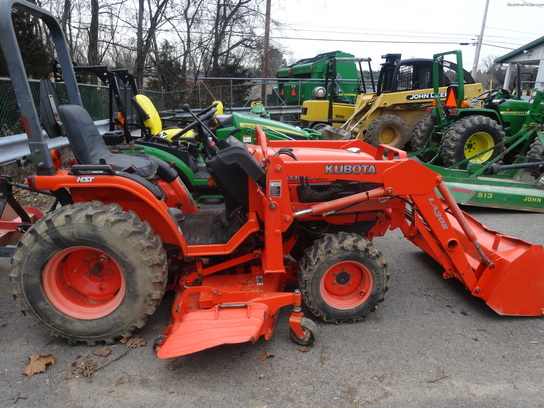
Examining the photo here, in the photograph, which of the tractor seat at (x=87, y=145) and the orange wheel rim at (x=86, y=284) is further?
the tractor seat at (x=87, y=145)

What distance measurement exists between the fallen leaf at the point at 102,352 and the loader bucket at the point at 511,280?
2.67 meters

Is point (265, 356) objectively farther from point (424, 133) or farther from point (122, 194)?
point (424, 133)

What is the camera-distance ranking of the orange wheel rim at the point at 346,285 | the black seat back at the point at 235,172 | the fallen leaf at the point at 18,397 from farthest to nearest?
the orange wheel rim at the point at 346,285
the black seat back at the point at 235,172
the fallen leaf at the point at 18,397

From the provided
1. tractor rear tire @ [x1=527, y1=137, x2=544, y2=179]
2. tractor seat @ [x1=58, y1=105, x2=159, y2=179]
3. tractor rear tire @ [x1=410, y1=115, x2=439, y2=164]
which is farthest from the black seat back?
tractor rear tire @ [x1=410, y1=115, x2=439, y2=164]

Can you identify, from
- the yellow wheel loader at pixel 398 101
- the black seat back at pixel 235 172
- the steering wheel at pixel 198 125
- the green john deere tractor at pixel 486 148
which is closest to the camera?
the black seat back at pixel 235 172

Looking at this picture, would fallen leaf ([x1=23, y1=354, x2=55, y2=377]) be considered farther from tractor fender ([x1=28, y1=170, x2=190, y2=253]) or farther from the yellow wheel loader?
the yellow wheel loader

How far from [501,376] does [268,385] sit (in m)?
1.52

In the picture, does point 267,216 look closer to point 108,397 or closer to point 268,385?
point 268,385

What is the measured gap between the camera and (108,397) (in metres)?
2.30

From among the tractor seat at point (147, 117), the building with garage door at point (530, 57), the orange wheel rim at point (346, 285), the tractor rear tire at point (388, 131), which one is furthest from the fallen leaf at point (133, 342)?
the building with garage door at point (530, 57)

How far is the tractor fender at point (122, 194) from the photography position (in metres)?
2.60

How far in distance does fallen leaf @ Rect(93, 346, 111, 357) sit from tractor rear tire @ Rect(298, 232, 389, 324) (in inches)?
56.6

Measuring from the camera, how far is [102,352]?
2654 millimetres

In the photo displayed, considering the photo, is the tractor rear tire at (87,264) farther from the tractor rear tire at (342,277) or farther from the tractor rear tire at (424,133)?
the tractor rear tire at (424,133)
